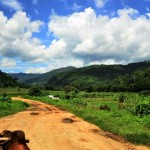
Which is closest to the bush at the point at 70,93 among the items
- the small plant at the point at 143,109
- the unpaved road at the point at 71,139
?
the small plant at the point at 143,109

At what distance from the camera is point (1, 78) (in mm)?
136125

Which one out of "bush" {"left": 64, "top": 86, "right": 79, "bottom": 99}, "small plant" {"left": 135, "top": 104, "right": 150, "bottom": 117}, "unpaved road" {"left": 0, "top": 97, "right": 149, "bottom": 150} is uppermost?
"bush" {"left": 64, "top": 86, "right": 79, "bottom": 99}

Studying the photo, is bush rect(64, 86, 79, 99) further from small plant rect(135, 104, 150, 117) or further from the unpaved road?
the unpaved road

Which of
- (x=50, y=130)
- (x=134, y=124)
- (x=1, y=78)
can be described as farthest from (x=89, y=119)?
(x=1, y=78)

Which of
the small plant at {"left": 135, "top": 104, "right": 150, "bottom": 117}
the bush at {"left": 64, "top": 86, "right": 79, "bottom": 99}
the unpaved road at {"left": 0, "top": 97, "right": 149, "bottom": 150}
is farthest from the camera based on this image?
the bush at {"left": 64, "top": 86, "right": 79, "bottom": 99}

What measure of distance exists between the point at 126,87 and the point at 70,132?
104719 mm

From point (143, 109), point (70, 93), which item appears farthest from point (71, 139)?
point (70, 93)

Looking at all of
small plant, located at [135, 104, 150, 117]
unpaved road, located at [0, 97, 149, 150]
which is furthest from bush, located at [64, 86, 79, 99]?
unpaved road, located at [0, 97, 149, 150]

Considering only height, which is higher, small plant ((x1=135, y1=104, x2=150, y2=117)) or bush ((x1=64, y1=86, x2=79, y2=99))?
bush ((x1=64, y1=86, x2=79, y2=99))

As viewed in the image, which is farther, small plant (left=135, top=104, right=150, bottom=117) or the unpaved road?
small plant (left=135, top=104, right=150, bottom=117)

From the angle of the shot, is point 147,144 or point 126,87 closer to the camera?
point 147,144

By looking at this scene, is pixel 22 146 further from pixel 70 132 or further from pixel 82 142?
pixel 70 132

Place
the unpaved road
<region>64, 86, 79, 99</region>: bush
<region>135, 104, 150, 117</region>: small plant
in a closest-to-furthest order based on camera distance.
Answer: the unpaved road, <region>135, 104, 150, 117</region>: small plant, <region>64, 86, 79, 99</region>: bush

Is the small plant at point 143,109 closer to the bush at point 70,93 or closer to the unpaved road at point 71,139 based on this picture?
the unpaved road at point 71,139
